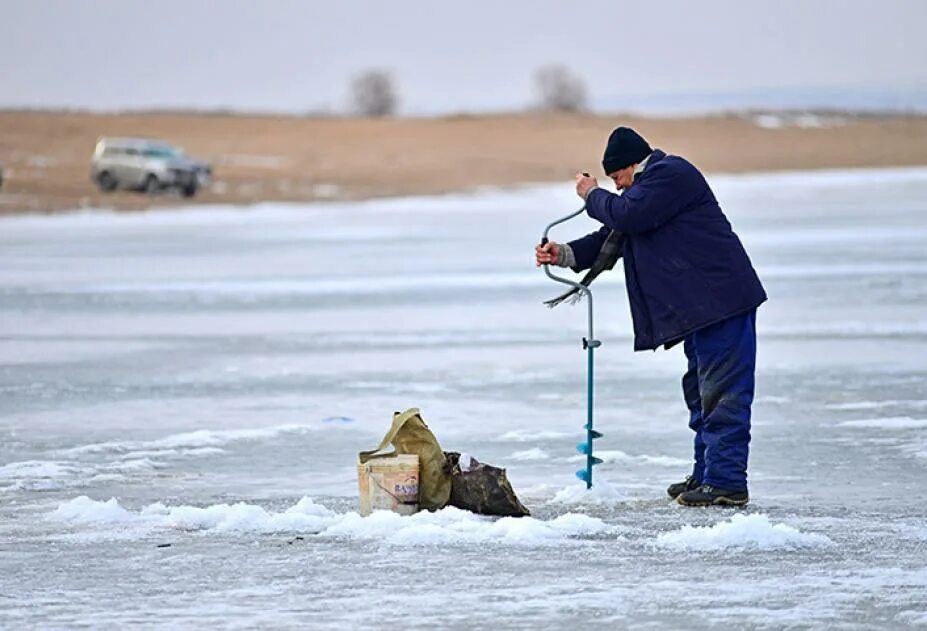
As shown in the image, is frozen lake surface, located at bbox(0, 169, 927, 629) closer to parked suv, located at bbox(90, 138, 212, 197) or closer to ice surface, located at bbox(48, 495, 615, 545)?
ice surface, located at bbox(48, 495, 615, 545)

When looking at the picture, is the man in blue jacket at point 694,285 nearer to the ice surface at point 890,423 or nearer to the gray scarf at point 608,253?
the gray scarf at point 608,253

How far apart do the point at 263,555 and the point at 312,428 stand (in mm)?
3827

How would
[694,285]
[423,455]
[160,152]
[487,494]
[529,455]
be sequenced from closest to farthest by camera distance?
[487,494] → [423,455] → [694,285] → [529,455] → [160,152]

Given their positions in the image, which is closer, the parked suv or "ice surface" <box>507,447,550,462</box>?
"ice surface" <box>507,447,550,462</box>

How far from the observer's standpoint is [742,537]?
300 inches

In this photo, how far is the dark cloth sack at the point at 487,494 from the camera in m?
8.23

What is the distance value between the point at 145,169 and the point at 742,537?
4811 centimetres

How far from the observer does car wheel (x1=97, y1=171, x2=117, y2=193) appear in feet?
184

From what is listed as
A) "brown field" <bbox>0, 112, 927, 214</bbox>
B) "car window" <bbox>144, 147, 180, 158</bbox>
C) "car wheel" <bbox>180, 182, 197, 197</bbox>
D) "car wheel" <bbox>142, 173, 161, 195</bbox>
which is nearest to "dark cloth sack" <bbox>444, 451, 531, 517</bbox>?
"brown field" <bbox>0, 112, 927, 214</bbox>

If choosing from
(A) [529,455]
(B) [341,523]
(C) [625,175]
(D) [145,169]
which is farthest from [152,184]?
(B) [341,523]

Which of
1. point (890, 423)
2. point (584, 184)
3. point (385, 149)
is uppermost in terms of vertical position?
point (385, 149)

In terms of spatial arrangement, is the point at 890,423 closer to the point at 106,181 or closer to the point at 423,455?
the point at 423,455

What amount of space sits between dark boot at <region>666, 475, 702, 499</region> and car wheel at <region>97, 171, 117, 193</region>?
48428mm

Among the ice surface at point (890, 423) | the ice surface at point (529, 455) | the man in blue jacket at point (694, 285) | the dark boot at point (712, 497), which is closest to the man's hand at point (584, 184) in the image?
the man in blue jacket at point (694, 285)
